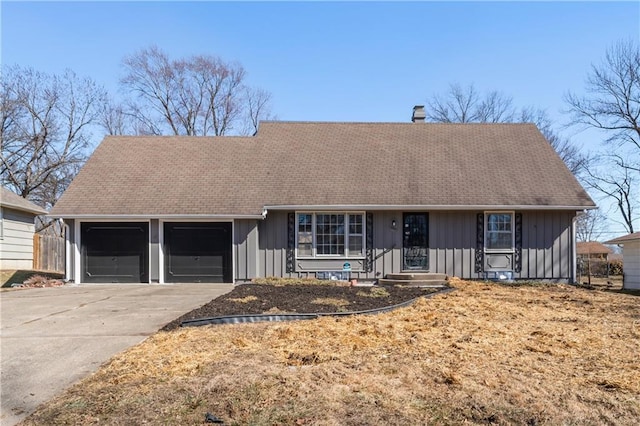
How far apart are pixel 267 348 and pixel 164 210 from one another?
33.5ft

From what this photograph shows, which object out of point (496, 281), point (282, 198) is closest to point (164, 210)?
point (282, 198)

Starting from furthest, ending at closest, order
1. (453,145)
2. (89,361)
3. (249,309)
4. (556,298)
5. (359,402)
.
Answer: (453,145)
(556,298)
(249,309)
(89,361)
(359,402)

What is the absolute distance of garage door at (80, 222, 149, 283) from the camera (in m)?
15.0

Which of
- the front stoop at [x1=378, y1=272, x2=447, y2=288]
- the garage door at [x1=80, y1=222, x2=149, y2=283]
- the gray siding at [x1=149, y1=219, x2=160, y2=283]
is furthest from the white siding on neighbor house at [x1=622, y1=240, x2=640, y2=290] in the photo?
the garage door at [x1=80, y1=222, x2=149, y2=283]

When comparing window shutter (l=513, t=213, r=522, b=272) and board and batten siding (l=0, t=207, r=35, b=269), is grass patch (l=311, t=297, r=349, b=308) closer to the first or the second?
window shutter (l=513, t=213, r=522, b=272)

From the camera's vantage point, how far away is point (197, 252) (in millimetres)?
15109

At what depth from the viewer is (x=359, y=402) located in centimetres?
397

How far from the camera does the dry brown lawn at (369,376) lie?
12.4ft

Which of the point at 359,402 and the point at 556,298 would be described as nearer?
the point at 359,402

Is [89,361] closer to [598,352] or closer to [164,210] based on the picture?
[598,352]

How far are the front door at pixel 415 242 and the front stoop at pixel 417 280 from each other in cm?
71

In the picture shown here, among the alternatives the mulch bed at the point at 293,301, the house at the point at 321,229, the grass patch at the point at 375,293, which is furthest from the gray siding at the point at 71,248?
the grass patch at the point at 375,293

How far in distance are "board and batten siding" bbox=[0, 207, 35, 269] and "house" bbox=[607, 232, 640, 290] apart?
69.3ft

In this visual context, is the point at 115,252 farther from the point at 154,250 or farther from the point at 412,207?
the point at 412,207
